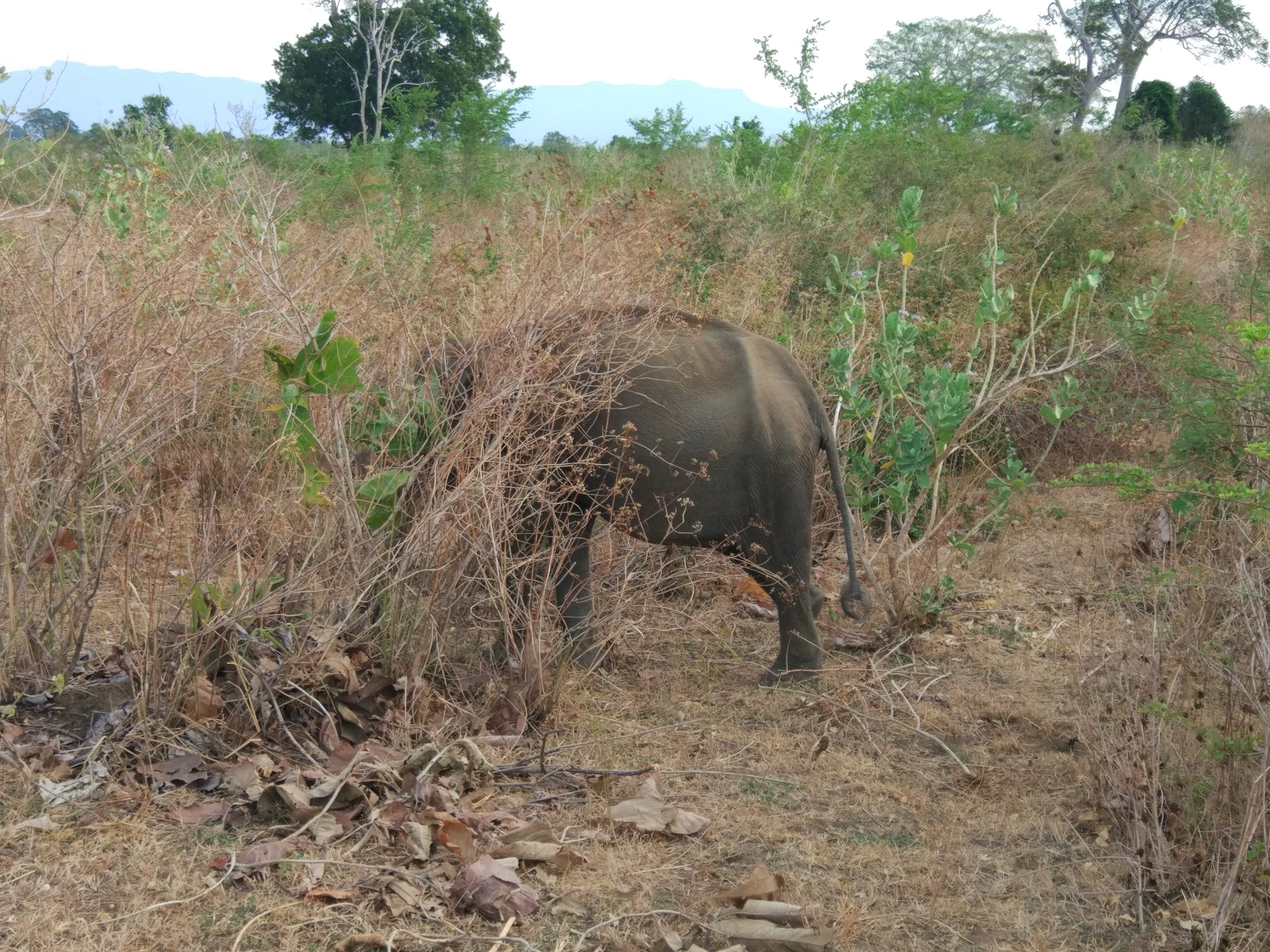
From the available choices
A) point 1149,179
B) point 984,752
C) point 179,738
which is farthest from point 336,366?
point 1149,179

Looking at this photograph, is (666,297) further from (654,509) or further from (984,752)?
(984,752)

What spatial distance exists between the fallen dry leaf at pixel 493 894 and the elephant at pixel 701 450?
1692 millimetres

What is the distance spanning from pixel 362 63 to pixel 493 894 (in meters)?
32.7

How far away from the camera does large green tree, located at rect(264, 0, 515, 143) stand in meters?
32.1

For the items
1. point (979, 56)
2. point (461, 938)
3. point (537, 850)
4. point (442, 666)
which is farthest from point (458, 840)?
point (979, 56)

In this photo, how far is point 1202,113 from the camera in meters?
33.1

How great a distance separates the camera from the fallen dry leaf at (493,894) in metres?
3.46

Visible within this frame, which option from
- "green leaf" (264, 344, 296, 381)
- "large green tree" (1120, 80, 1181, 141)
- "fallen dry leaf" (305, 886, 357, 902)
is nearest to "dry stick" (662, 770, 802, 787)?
"fallen dry leaf" (305, 886, 357, 902)

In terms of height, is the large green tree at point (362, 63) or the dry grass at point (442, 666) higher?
the large green tree at point (362, 63)

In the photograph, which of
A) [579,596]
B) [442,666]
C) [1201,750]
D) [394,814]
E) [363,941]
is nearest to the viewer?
[363,941]

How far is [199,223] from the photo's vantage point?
4.91 metres

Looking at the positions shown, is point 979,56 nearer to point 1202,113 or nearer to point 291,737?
point 1202,113

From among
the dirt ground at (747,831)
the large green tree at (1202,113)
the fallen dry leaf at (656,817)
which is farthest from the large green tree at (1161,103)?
the fallen dry leaf at (656,817)

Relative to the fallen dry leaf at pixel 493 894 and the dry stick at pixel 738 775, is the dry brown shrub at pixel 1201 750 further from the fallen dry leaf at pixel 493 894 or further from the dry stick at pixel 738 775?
the fallen dry leaf at pixel 493 894
